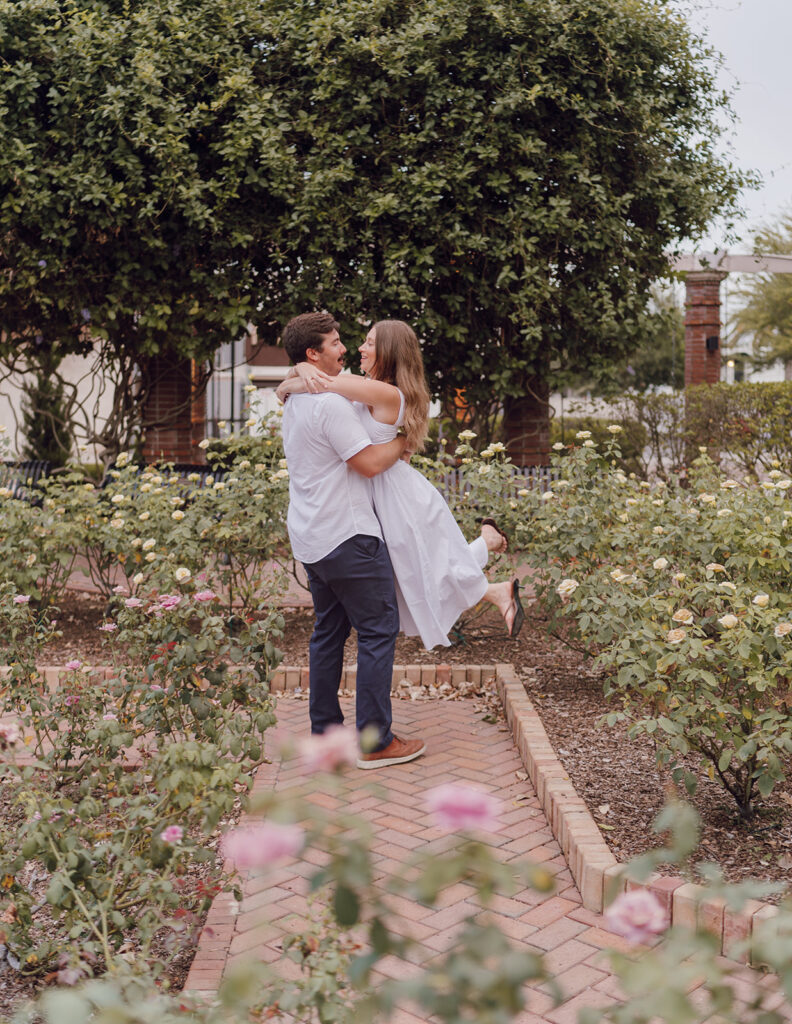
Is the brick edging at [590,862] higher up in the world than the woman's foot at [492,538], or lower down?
lower down

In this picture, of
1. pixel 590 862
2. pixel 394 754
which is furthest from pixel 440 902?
pixel 394 754

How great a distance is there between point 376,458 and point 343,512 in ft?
0.83

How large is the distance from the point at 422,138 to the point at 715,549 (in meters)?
5.00

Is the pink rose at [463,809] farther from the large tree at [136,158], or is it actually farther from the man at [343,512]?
the large tree at [136,158]

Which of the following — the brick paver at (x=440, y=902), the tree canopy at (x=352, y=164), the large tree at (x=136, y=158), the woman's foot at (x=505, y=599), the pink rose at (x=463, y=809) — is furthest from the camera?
the tree canopy at (x=352, y=164)

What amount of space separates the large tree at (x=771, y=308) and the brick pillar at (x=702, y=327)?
53.5 feet

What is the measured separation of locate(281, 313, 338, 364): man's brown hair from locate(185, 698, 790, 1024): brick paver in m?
1.70

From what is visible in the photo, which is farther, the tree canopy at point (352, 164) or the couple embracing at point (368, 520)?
the tree canopy at point (352, 164)

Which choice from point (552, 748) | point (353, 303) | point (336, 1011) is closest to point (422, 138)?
point (353, 303)

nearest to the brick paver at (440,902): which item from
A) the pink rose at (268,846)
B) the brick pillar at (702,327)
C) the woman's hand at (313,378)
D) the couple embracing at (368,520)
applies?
the couple embracing at (368,520)

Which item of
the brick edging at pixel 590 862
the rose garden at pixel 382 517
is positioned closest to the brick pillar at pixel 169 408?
the rose garden at pixel 382 517

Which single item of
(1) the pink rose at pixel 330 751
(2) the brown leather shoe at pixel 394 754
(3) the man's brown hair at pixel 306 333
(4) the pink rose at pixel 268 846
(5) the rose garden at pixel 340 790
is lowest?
(2) the brown leather shoe at pixel 394 754

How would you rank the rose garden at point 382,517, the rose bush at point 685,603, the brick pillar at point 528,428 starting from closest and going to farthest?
the rose garden at point 382,517, the rose bush at point 685,603, the brick pillar at point 528,428

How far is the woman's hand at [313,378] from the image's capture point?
4062 mm
